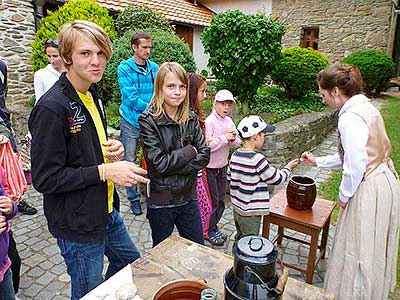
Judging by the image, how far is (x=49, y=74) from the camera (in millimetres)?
3957

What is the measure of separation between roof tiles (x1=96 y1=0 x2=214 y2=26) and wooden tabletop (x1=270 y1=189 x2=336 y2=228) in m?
8.65

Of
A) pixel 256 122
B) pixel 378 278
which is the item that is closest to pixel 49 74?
pixel 256 122

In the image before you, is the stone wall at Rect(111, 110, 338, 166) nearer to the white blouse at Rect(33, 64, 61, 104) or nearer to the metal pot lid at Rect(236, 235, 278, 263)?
the white blouse at Rect(33, 64, 61, 104)

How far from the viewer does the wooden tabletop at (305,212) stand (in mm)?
2743

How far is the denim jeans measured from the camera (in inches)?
96.3

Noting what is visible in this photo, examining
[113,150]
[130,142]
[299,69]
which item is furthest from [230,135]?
[299,69]

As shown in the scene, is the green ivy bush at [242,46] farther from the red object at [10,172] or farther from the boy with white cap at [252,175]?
the red object at [10,172]

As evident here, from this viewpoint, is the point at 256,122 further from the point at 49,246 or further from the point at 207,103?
the point at 207,103

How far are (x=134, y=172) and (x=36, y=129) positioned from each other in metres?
0.52

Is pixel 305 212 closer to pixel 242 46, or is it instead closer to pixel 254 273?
pixel 254 273

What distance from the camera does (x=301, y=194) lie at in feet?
9.45

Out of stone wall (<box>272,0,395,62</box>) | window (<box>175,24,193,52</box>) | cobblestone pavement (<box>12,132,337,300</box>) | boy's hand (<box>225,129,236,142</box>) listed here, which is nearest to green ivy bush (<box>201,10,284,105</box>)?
cobblestone pavement (<box>12,132,337,300</box>)

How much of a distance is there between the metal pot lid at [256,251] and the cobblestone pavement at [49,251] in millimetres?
2216

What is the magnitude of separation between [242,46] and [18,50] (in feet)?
18.3
